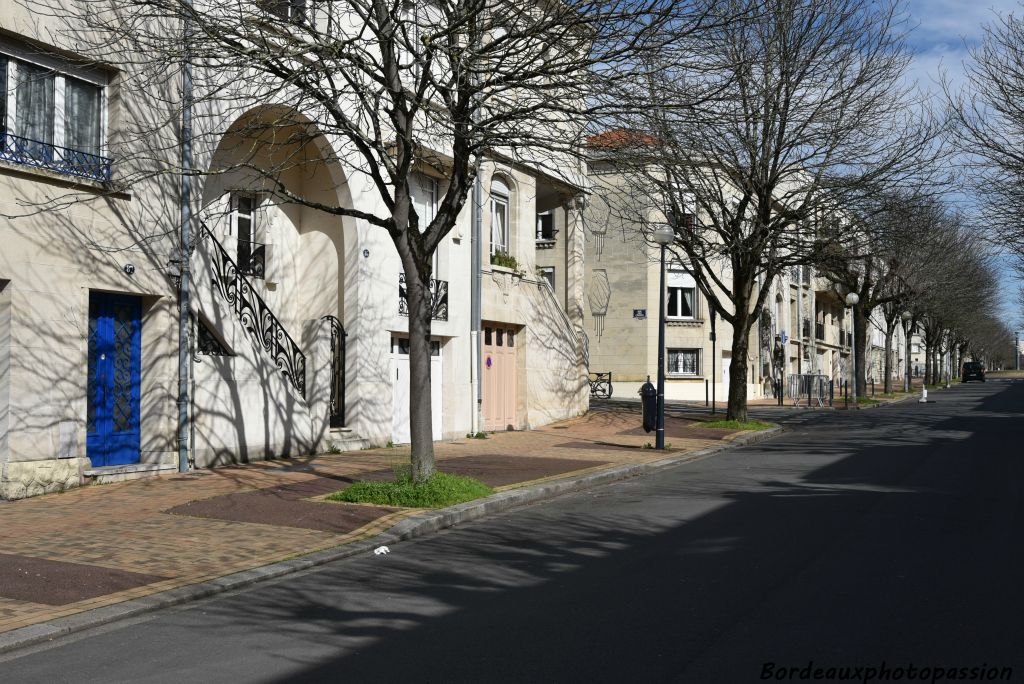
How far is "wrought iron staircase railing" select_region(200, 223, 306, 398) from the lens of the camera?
15.1 meters

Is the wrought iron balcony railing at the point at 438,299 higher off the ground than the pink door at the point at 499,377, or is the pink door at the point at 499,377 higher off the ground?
the wrought iron balcony railing at the point at 438,299

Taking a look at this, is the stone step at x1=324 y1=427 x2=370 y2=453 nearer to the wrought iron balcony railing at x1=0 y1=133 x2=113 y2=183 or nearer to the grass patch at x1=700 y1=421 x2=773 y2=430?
the wrought iron balcony railing at x1=0 y1=133 x2=113 y2=183

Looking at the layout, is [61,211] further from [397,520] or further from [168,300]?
[397,520]

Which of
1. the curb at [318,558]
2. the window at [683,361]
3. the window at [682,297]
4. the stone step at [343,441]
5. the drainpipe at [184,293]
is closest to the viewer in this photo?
the curb at [318,558]

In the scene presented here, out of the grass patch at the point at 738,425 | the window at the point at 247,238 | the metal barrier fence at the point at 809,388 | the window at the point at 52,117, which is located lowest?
the grass patch at the point at 738,425

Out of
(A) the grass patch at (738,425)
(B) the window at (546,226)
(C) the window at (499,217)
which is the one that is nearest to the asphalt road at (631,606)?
(C) the window at (499,217)

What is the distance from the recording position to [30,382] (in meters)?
11.5

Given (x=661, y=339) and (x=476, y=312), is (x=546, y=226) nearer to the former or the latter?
(x=476, y=312)

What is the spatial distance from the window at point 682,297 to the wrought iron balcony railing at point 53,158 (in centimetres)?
3179

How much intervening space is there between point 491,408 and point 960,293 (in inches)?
1428

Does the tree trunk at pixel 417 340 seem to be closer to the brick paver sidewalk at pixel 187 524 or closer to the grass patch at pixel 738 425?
the brick paver sidewalk at pixel 187 524

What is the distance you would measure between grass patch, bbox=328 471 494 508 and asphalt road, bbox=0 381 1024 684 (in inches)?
23.1

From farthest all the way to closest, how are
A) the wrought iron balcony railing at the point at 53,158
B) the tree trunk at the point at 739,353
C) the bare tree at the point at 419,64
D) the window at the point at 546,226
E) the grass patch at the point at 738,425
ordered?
the window at the point at 546,226 < the tree trunk at the point at 739,353 < the grass patch at the point at 738,425 < the wrought iron balcony railing at the point at 53,158 < the bare tree at the point at 419,64

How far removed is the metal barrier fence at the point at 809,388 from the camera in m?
37.2
